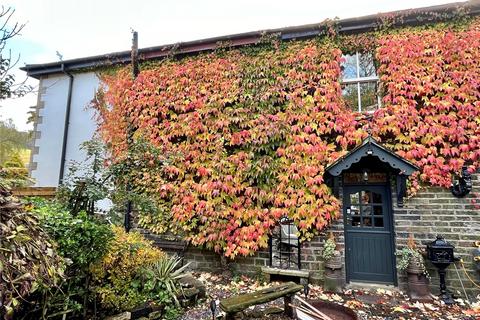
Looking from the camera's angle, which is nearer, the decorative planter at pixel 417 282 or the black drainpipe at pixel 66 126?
the decorative planter at pixel 417 282

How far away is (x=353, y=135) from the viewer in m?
6.46

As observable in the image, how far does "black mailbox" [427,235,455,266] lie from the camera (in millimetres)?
5473

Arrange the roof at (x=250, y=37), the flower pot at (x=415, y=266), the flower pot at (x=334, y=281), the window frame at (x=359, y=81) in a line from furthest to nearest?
the window frame at (x=359, y=81), the roof at (x=250, y=37), the flower pot at (x=334, y=281), the flower pot at (x=415, y=266)

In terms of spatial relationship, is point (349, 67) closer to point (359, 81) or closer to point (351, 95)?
point (359, 81)

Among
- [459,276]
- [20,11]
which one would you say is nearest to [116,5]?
[20,11]

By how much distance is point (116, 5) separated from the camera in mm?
8586

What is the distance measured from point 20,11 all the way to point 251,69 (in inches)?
206

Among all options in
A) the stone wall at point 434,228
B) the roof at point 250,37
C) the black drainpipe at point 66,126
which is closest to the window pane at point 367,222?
the stone wall at point 434,228

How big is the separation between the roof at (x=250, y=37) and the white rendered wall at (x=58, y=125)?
0.45 m

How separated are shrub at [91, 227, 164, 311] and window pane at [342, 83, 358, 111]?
5.80 m

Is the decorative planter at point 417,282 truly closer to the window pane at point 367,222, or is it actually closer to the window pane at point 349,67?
the window pane at point 367,222

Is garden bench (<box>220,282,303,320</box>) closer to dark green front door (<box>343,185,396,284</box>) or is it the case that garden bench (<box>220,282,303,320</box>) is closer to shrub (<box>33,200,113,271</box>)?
shrub (<box>33,200,113,271</box>)

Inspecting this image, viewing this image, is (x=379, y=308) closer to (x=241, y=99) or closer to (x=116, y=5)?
(x=241, y=99)

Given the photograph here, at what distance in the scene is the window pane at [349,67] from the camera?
23.6 ft
